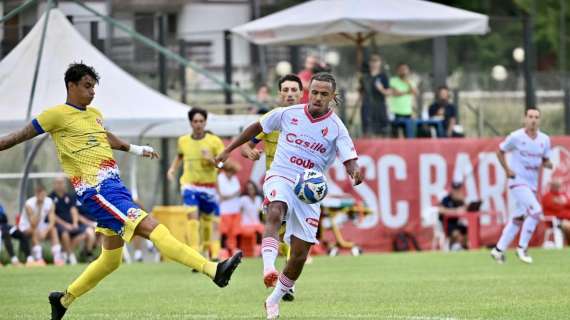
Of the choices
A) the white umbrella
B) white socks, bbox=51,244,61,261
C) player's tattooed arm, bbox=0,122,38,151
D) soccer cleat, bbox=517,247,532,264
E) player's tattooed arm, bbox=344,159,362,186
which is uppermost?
the white umbrella

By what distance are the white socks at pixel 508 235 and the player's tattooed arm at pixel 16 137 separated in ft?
33.3

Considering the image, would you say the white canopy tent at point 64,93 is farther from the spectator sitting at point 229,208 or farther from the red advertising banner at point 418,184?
the red advertising banner at point 418,184

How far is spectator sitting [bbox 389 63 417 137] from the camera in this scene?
82.6 feet

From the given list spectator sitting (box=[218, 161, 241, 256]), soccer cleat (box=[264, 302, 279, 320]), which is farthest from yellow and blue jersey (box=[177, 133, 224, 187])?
soccer cleat (box=[264, 302, 279, 320])

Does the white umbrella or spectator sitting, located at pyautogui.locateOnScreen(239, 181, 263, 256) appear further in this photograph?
the white umbrella

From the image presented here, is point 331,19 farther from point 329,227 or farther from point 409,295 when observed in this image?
point 409,295

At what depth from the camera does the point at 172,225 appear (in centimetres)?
2139

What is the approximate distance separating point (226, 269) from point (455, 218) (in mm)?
15415

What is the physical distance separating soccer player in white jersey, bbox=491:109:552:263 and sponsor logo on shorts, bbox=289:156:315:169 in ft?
29.3

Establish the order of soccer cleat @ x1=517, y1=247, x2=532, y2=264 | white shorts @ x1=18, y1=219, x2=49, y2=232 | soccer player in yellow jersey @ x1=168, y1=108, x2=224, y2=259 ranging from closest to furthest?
1. soccer player in yellow jersey @ x1=168, y1=108, x2=224, y2=259
2. soccer cleat @ x1=517, y1=247, x2=532, y2=264
3. white shorts @ x1=18, y1=219, x2=49, y2=232

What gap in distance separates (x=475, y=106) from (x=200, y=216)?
9.24 m

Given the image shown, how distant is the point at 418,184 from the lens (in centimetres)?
2525

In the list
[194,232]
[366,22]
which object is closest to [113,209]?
[194,232]

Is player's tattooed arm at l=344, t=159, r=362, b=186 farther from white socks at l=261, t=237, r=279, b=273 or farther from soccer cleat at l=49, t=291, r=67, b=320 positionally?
soccer cleat at l=49, t=291, r=67, b=320
